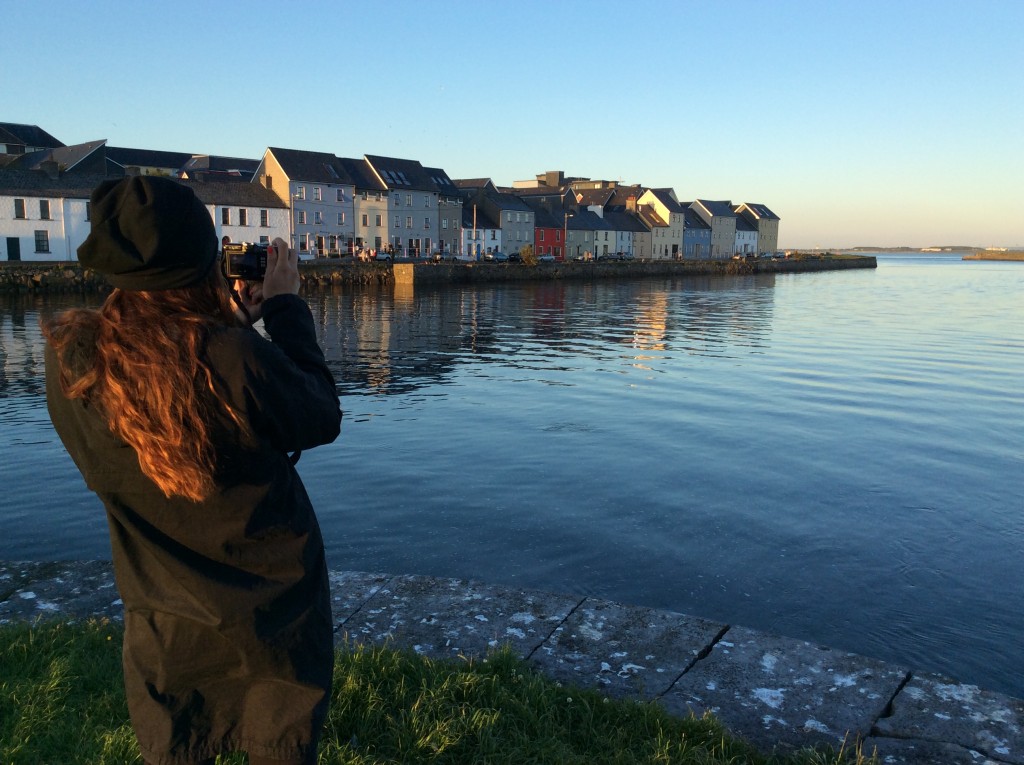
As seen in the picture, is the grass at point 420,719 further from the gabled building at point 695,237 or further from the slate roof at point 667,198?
the gabled building at point 695,237

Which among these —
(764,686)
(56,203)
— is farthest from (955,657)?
(56,203)

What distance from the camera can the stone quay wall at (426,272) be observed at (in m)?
50.5

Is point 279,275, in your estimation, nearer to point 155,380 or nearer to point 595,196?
point 155,380

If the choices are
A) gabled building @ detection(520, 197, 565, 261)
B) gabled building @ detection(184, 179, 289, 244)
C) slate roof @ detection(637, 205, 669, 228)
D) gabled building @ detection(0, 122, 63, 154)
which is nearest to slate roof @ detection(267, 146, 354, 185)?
gabled building @ detection(184, 179, 289, 244)

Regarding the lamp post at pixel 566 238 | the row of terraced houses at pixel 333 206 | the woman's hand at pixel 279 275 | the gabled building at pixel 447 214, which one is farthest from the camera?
the lamp post at pixel 566 238

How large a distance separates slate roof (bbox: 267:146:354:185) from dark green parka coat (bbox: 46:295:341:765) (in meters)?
75.0

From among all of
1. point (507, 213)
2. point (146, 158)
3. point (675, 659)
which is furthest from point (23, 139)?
point (675, 659)

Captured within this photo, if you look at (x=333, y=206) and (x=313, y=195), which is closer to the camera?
(x=313, y=195)

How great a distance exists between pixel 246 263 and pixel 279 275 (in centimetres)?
16

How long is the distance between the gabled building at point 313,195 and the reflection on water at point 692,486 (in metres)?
52.5

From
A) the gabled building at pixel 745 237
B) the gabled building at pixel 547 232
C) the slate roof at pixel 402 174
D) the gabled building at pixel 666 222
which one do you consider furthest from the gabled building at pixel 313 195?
the gabled building at pixel 745 237

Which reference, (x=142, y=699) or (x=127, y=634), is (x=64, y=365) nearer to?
(x=127, y=634)

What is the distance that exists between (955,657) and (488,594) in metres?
3.67

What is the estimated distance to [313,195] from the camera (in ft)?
246
